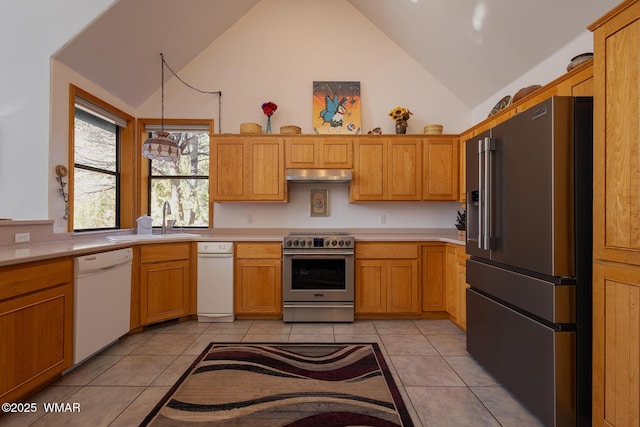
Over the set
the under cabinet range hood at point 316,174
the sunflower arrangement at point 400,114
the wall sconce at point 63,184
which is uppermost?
the sunflower arrangement at point 400,114

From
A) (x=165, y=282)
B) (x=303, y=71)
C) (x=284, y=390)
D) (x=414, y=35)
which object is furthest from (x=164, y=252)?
(x=414, y=35)

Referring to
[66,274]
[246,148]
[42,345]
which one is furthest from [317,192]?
[42,345]

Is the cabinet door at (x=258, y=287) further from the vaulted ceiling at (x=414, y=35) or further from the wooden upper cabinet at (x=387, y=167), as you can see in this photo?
the vaulted ceiling at (x=414, y=35)

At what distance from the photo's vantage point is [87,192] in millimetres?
3199

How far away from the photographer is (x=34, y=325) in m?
1.82

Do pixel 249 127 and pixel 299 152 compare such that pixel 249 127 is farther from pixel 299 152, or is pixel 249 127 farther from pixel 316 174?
pixel 316 174

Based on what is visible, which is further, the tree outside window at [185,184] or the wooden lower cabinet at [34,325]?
the tree outside window at [185,184]

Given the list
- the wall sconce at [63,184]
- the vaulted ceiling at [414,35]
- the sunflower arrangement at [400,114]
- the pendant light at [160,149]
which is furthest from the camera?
the sunflower arrangement at [400,114]

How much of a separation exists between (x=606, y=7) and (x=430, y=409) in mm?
2956

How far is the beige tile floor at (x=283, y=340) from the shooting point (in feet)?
5.70

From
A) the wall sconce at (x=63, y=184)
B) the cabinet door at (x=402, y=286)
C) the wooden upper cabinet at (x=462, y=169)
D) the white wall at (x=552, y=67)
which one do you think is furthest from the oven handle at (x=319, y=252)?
the white wall at (x=552, y=67)

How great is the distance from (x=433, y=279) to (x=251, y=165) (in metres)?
2.50

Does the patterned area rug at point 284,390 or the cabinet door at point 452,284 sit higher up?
the cabinet door at point 452,284

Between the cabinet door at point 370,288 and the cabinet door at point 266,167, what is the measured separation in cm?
129
